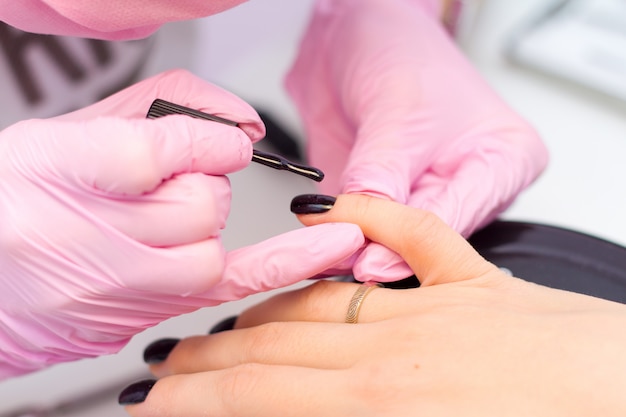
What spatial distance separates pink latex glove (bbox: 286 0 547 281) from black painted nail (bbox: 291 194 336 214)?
5 cm

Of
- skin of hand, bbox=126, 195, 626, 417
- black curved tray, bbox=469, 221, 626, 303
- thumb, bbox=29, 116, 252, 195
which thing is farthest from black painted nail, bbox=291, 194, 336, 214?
black curved tray, bbox=469, 221, 626, 303

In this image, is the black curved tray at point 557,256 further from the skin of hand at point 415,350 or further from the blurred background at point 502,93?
the blurred background at point 502,93

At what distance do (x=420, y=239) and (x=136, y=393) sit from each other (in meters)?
0.37

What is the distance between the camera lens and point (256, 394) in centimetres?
58

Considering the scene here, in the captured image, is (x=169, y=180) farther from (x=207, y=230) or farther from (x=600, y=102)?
(x=600, y=102)

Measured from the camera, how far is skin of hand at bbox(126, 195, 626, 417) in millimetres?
516

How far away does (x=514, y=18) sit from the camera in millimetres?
1226

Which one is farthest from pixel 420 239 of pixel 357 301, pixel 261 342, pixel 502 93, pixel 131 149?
pixel 502 93

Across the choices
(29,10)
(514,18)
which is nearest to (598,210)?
(514,18)

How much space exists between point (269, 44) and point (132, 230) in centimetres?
93

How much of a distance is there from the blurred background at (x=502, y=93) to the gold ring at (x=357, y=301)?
210 millimetres

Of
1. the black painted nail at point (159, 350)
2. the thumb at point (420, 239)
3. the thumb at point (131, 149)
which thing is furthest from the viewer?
the black painted nail at point (159, 350)

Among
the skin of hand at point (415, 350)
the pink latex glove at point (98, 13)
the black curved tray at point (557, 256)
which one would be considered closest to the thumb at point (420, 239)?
the skin of hand at point (415, 350)

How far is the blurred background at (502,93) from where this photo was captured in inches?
33.6
